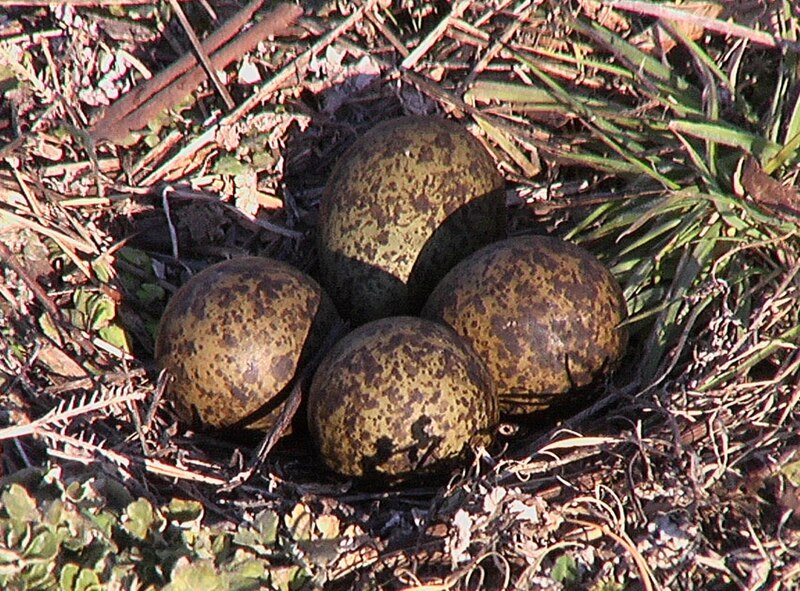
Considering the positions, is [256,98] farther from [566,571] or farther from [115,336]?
[566,571]

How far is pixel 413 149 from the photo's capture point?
332 cm

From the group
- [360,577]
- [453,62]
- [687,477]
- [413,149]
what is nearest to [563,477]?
[687,477]

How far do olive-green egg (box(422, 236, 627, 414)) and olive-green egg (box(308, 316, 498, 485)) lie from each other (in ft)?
0.40

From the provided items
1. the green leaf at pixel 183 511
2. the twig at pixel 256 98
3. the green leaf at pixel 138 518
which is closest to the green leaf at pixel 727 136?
the twig at pixel 256 98

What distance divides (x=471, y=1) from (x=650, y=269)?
4.00 feet

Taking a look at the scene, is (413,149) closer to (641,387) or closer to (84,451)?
(641,387)

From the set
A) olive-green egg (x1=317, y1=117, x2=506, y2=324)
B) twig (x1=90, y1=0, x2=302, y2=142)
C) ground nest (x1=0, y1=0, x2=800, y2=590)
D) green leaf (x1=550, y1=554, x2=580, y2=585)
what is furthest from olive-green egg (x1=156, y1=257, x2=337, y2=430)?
green leaf (x1=550, y1=554, x2=580, y2=585)

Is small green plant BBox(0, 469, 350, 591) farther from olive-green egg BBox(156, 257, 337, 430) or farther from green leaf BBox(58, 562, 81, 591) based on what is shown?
olive-green egg BBox(156, 257, 337, 430)

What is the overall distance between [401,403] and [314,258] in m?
1.05

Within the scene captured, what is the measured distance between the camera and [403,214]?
3.31m

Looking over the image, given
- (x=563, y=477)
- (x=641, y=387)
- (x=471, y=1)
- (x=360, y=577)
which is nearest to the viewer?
(x=360, y=577)

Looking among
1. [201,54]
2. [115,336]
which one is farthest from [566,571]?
[201,54]

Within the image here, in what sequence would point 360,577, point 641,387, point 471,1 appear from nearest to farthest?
1. point 360,577
2. point 641,387
3. point 471,1

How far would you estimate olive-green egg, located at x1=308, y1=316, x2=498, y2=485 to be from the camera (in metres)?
2.86
